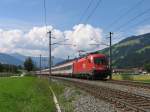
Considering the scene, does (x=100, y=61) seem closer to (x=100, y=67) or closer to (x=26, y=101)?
(x=100, y=67)

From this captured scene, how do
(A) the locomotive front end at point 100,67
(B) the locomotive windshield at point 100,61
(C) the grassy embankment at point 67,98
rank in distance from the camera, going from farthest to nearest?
1. (B) the locomotive windshield at point 100,61
2. (A) the locomotive front end at point 100,67
3. (C) the grassy embankment at point 67,98

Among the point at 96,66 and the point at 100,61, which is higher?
the point at 100,61

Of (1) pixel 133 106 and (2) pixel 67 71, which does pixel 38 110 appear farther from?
(2) pixel 67 71

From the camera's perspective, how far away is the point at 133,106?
55.7ft

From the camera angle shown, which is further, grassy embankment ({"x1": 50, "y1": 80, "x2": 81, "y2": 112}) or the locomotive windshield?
the locomotive windshield

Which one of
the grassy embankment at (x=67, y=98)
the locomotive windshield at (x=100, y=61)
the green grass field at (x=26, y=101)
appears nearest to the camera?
the green grass field at (x=26, y=101)

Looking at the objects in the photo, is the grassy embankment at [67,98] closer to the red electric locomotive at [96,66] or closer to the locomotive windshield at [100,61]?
the red electric locomotive at [96,66]

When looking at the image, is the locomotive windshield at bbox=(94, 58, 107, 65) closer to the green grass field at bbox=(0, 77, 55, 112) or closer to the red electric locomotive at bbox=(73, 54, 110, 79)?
the red electric locomotive at bbox=(73, 54, 110, 79)

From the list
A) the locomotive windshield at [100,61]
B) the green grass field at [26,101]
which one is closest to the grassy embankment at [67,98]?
the green grass field at [26,101]

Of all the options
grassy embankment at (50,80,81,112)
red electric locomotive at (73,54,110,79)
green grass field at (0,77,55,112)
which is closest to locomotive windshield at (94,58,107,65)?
red electric locomotive at (73,54,110,79)

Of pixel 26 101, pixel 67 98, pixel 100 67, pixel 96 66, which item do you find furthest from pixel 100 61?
pixel 26 101

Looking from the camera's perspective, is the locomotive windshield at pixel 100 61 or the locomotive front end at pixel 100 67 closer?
the locomotive front end at pixel 100 67

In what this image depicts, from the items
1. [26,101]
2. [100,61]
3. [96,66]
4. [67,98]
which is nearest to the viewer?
[26,101]

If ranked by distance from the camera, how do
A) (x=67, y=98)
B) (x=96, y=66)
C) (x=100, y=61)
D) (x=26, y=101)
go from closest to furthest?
(x=26, y=101)
(x=67, y=98)
(x=96, y=66)
(x=100, y=61)
